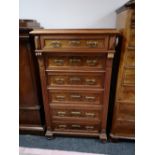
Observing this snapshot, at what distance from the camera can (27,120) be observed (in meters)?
1.68

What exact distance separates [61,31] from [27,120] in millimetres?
1046

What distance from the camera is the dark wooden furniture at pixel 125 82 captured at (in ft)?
3.98

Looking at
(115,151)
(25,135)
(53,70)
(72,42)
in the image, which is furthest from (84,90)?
(25,135)

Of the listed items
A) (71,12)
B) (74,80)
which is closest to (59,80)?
(74,80)

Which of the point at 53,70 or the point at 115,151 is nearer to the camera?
the point at 53,70

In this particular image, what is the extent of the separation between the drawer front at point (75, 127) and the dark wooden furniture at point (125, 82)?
185 mm

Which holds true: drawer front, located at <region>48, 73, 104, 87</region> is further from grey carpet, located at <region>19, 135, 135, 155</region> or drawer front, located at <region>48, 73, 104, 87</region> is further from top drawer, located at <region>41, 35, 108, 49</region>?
grey carpet, located at <region>19, 135, 135, 155</region>

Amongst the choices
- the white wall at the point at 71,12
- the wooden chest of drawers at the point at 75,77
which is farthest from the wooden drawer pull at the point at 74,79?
the white wall at the point at 71,12

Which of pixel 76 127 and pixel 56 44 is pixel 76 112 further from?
pixel 56 44

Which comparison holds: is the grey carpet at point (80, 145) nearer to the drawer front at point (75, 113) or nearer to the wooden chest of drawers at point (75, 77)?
the wooden chest of drawers at point (75, 77)

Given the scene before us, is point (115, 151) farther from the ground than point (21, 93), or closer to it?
closer to it

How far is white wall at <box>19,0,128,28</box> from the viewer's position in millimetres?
1643

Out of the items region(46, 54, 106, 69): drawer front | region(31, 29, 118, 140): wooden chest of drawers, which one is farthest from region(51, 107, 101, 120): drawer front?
region(46, 54, 106, 69): drawer front
